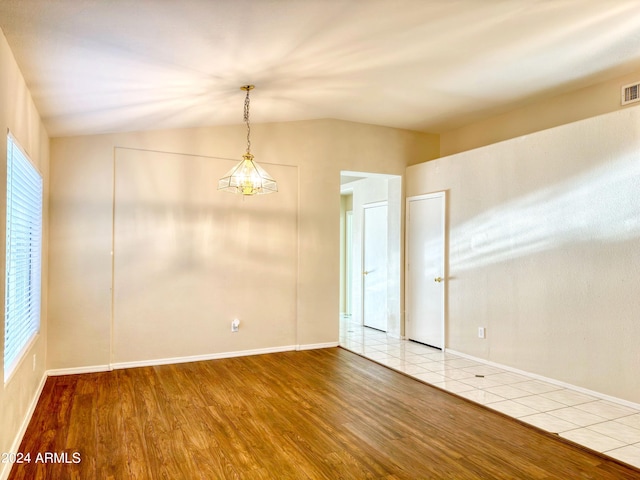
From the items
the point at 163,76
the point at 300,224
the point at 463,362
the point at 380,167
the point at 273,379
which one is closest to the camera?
the point at 163,76

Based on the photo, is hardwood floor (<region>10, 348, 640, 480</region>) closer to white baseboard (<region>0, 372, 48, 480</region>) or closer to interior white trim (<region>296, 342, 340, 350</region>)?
white baseboard (<region>0, 372, 48, 480</region>)

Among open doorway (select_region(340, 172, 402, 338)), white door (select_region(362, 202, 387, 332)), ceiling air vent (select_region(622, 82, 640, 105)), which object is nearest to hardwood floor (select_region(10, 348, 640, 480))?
open doorway (select_region(340, 172, 402, 338))

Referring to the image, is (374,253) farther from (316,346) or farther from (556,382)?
(556,382)

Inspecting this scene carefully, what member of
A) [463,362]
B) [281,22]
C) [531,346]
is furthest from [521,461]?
[281,22]

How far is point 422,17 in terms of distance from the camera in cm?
277

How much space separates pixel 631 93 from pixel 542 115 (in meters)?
0.96

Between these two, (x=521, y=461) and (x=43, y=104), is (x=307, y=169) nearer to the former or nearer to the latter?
(x=43, y=104)

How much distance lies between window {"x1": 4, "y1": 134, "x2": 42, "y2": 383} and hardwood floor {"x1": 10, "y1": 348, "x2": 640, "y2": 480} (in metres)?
0.69

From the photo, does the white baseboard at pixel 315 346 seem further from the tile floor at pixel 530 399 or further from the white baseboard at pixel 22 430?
the white baseboard at pixel 22 430

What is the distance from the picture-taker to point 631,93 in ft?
13.8

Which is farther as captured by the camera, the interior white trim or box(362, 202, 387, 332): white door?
box(362, 202, 387, 332): white door

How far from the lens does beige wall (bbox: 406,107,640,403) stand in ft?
12.2

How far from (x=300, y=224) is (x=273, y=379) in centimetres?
214

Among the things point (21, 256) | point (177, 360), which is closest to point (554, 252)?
point (177, 360)
